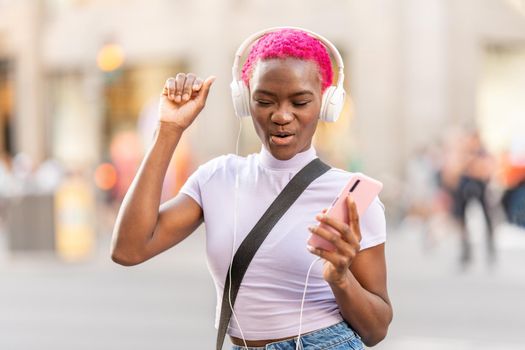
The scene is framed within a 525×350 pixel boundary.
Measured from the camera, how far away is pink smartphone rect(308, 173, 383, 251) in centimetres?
239

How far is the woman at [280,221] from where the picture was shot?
8.73 ft

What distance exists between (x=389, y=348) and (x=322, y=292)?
6.28 metres

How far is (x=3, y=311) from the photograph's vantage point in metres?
11.5

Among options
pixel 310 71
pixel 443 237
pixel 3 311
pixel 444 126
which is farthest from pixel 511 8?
pixel 310 71

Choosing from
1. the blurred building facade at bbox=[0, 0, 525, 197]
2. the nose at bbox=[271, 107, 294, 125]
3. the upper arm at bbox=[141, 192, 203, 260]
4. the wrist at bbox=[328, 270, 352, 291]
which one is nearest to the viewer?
the wrist at bbox=[328, 270, 352, 291]

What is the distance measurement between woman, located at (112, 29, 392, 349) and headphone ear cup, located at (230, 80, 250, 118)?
0.04 m

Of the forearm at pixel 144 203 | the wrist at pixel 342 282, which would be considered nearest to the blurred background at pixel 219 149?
the forearm at pixel 144 203

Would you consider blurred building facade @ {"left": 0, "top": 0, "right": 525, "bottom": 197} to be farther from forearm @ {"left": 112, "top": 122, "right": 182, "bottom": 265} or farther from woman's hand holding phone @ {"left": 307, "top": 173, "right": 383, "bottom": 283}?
woman's hand holding phone @ {"left": 307, "top": 173, "right": 383, "bottom": 283}

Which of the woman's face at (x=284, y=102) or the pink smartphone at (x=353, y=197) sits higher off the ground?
the woman's face at (x=284, y=102)

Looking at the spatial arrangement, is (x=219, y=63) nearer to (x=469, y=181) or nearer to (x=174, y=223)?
(x=469, y=181)

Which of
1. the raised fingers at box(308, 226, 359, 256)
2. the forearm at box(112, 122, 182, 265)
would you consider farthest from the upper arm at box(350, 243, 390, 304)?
the forearm at box(112, 122, 182, 265)

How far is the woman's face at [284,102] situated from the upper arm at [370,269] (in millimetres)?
310

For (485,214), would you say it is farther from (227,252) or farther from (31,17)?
(31,17)

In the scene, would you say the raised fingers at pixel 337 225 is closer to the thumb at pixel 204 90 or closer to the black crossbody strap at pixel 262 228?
the black crossbody strap at pixel 262 228
